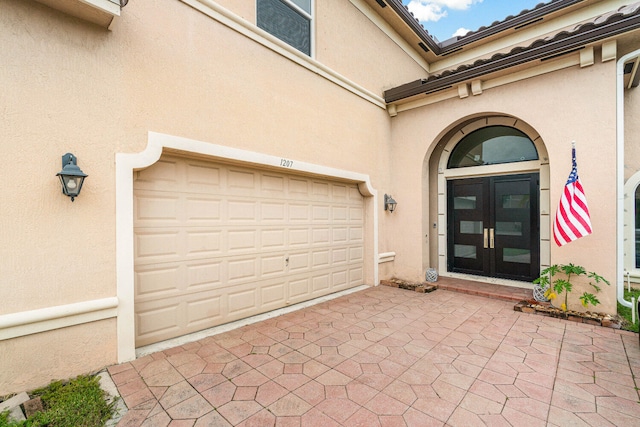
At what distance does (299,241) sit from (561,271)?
4532mm

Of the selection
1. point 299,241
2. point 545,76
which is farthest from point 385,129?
point 299,241

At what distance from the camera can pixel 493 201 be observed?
6.66m

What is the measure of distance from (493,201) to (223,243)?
6.05 meters

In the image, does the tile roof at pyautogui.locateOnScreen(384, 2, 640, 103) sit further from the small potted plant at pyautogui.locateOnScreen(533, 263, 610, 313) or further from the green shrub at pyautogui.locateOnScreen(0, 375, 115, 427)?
the green shrub at pyautogui.locateOnScreen(0, 375, 115, 427)

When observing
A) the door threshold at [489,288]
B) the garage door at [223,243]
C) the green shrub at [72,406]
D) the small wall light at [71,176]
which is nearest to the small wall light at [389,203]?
the garage door at [223,243]

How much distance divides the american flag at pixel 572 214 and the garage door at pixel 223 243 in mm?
3757

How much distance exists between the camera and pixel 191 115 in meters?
3.68

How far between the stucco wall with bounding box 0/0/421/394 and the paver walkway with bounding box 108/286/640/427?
1.04 metres

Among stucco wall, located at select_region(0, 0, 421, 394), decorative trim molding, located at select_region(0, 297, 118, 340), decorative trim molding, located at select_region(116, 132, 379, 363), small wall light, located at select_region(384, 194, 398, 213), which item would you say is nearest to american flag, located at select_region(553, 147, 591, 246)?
small wall light, located at select_region(384, 194, 398, 213)

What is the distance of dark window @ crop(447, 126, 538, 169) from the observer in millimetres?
6254

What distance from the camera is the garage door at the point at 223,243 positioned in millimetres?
3574

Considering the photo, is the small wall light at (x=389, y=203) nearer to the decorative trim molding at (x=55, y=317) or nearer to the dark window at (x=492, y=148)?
the dark window at (x=492, y=148)

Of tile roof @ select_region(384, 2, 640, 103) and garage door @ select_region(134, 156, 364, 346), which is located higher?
tile roof @ select_region(384, 2, 640, 103)

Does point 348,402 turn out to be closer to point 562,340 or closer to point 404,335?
point 404,335
